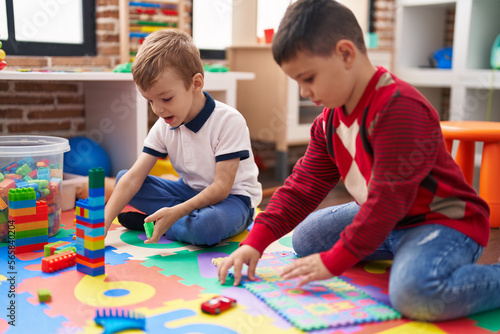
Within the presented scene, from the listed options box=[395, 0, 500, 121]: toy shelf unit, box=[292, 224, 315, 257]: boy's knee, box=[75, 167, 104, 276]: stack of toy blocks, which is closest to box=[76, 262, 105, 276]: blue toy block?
box=[75, 167, 104, 276]: stack of toy blocks

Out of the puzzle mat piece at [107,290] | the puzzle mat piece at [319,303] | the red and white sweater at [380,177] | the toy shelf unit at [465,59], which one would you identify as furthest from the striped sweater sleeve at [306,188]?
the toy shelf unit at [465,59]

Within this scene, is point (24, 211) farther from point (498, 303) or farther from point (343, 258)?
point (498, 303)

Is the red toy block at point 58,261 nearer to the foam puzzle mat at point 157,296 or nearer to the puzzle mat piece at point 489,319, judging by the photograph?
the foam puzzle mat at point 157,296

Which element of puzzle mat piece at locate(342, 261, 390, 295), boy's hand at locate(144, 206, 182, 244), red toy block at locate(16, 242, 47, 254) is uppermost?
boy's hand at locate(144, 206, 182, 244)

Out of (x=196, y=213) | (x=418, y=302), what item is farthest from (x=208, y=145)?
(x=418, y=302)

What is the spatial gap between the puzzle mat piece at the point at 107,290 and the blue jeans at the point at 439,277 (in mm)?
384

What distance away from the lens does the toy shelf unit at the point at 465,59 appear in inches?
100.0

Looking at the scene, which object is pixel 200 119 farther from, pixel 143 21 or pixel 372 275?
pixel 143 21

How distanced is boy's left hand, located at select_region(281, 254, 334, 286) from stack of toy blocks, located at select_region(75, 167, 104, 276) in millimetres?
393

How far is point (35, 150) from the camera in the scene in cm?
139

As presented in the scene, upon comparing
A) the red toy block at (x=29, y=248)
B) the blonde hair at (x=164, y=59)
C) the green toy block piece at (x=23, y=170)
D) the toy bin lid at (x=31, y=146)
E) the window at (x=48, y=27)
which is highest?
the window at (x=48, y=27)

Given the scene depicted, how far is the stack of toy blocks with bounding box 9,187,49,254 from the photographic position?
1.26m

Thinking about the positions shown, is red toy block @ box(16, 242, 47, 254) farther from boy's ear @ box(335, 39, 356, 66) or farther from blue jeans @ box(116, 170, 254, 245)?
boy's ear @ box(335, 39, 356, 66)

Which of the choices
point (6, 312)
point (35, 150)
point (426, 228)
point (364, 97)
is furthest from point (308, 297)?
point (35, 150)
